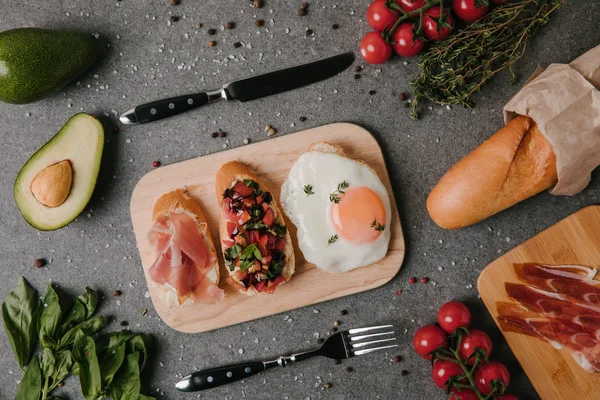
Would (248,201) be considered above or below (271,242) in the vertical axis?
above

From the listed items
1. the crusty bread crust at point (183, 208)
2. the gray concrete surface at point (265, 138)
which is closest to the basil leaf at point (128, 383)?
the gray concrete surface at point (265, 138)

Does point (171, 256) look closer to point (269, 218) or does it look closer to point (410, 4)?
point (269, 218)

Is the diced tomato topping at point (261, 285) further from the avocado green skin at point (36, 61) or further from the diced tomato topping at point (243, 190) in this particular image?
Answer: the avocado green skin at point (36, 61)

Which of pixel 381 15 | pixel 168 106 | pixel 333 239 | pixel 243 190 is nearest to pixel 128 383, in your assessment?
pixel 243 190

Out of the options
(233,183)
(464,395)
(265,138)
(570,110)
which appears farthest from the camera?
(265,138)

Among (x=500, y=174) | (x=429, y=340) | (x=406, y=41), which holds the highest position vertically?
(x=406, y=41)

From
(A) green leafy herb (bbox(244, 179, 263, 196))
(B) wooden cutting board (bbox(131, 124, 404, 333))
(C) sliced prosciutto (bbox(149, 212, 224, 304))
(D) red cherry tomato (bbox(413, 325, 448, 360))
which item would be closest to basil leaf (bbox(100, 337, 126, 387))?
(B) wooden cutting board (bbox(131, 124, 404, 333))

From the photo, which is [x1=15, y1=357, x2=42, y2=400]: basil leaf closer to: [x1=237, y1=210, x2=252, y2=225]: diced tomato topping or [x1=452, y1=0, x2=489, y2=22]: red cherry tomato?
[x1=237, y1=210, x2=252, y2=225]: diced tomato topping

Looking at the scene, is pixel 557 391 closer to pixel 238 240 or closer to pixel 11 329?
pixel 238 240
